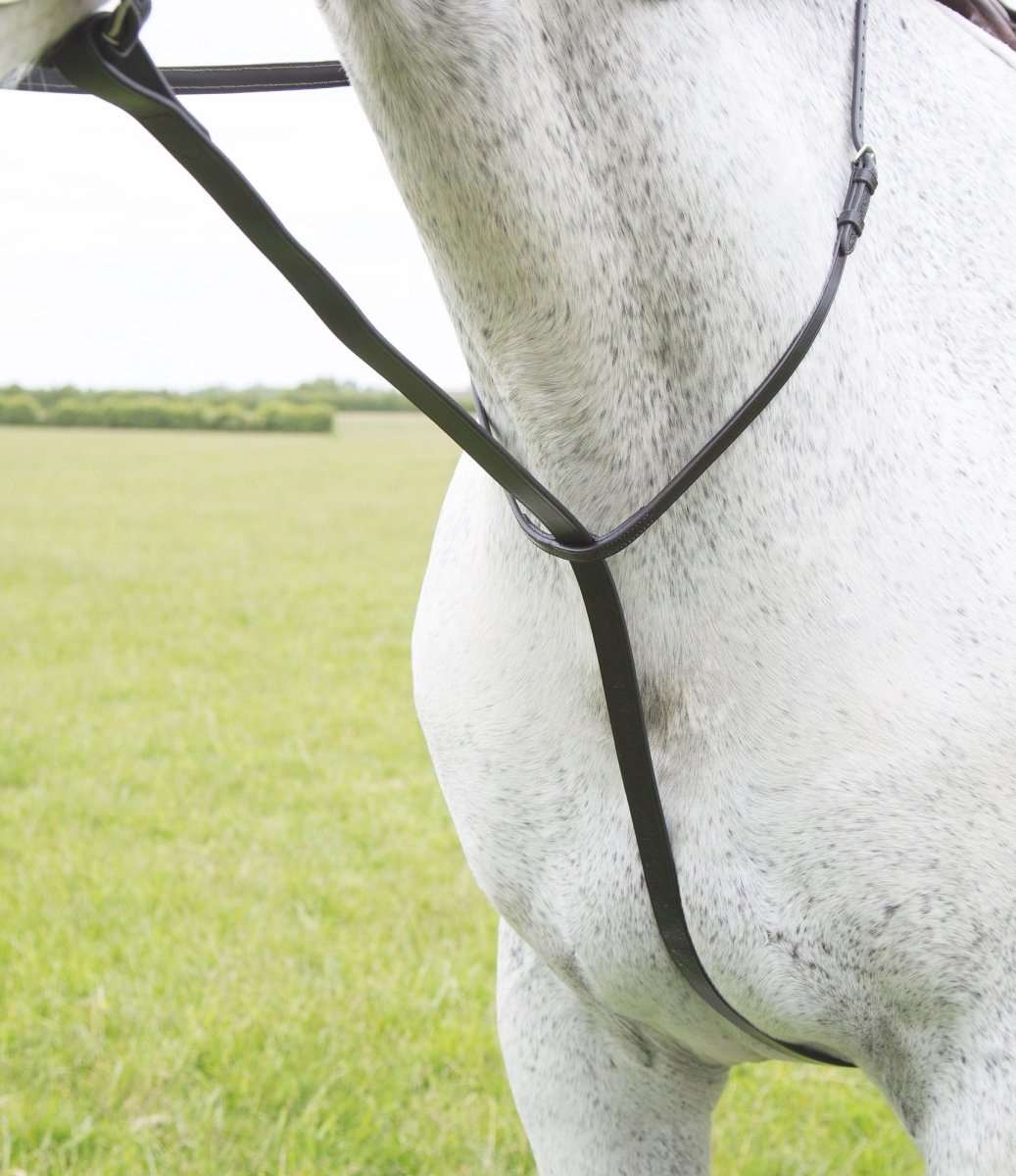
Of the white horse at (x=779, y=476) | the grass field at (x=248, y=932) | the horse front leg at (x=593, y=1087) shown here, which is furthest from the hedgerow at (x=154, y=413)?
the white horse at (x=779, y=476)

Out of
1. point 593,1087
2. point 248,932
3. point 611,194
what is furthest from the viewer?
point 248,932

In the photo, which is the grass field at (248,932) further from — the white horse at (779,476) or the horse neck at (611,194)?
the horse neck at (611,194)

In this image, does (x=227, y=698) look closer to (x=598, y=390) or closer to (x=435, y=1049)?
(x=435, y=1049)

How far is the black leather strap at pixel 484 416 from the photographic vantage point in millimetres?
769

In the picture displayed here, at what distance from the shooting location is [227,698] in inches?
223

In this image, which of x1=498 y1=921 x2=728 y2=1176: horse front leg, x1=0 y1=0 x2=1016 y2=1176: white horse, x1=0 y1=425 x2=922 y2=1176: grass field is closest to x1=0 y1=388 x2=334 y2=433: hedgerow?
x1=0 y1=425 x2=922 y2=1176: grass field

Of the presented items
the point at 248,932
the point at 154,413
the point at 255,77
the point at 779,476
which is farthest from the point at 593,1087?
the point at 154,413

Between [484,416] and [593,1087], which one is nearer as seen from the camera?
[484,416]

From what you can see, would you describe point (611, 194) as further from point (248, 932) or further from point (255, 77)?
point (248, 932)

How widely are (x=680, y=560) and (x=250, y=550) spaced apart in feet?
32.6

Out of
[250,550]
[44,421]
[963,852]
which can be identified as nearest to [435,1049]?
[963,852]

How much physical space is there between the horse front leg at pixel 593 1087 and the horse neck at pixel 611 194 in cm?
67

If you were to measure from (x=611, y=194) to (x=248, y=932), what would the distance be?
2.70 meters

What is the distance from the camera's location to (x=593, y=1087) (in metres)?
1.38
